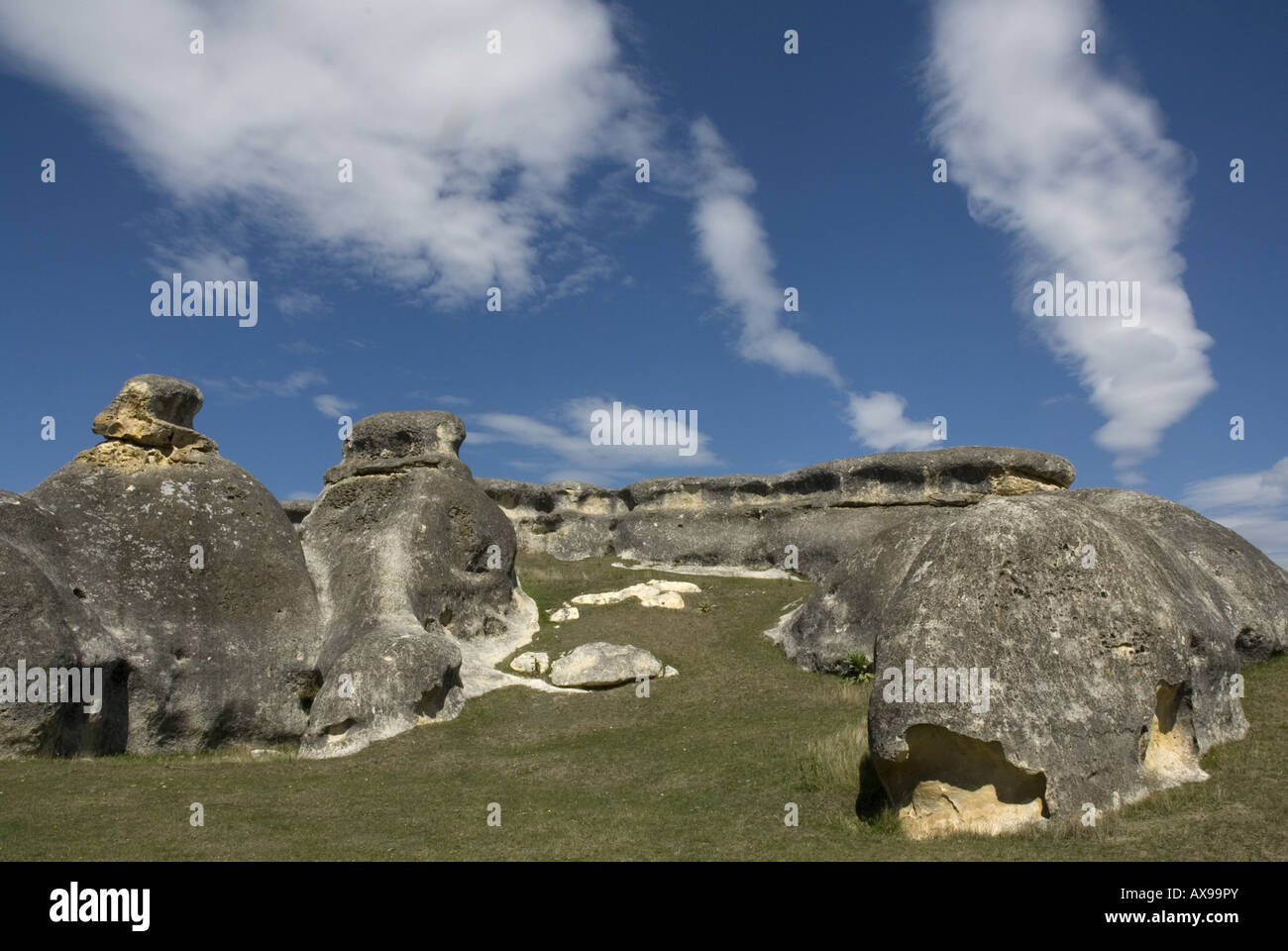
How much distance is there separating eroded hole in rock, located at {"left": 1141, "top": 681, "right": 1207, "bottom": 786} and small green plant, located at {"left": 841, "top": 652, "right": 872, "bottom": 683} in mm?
7810

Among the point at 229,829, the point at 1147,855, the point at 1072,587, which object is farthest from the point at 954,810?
the point at 229,829

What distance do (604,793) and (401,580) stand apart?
31.2 ft

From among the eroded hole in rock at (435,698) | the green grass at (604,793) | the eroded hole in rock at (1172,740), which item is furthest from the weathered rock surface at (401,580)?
the eroded hole in rock at (1172,740)

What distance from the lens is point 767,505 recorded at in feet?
115

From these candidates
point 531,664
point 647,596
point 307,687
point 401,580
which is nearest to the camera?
point 307,687

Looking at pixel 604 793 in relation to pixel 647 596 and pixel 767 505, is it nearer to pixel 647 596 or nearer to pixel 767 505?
pixel 647 596

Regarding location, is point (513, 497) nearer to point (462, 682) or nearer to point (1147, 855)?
point (462, 682)

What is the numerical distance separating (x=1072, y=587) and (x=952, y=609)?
134 centimetres

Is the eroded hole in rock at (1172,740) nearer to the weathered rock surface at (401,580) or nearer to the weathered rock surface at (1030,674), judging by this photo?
the weathered rock surface at (1030,674)

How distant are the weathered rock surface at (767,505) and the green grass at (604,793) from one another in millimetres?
12625

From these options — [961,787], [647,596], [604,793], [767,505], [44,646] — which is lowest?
[604,793]

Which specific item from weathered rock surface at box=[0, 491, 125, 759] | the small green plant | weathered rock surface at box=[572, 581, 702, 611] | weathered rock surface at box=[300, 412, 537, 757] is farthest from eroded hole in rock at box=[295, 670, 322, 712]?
the small green plant

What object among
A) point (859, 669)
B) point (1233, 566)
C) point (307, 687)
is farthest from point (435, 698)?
point (1233, 566)

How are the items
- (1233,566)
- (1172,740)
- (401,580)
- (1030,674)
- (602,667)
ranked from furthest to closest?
(401,580) → (602,667) → (1233,566) → (1172,740) → (1030,674)
